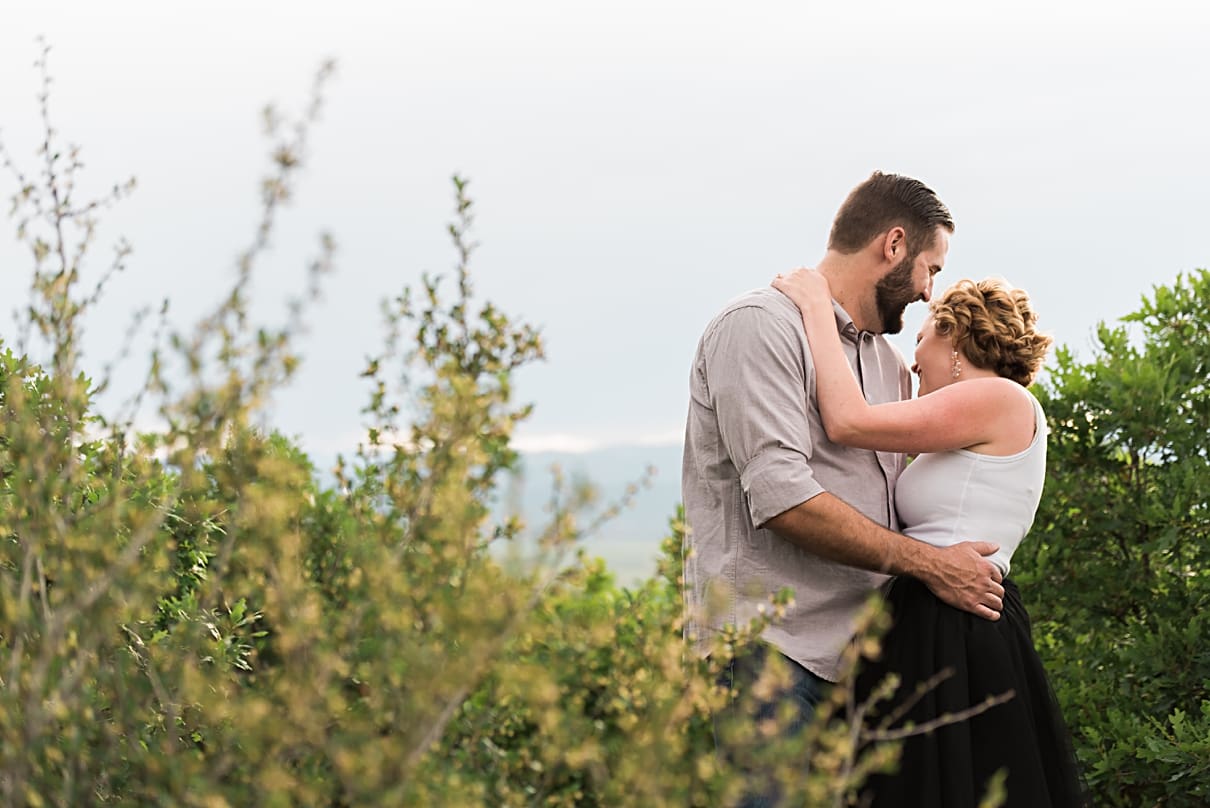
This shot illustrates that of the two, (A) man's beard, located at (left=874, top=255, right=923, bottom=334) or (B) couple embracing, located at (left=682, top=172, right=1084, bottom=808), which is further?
(A) man's beard, located at (left=874, top=255, right=923, bottom=334)

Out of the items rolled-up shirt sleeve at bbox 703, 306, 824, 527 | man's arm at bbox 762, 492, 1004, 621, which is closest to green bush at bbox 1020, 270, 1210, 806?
man's arm at bbox 762, 492, 1004, 621

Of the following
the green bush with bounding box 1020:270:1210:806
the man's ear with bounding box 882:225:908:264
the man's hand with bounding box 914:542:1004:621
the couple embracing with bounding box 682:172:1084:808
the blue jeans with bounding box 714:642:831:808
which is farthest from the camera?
the green bush with bounding box 1020:270:1210:806

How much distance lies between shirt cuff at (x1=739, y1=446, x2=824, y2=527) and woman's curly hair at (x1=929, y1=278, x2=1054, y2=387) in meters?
0.72

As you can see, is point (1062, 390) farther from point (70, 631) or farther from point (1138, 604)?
point (70, 631)

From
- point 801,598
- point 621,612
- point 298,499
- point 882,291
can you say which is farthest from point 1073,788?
point 298,499

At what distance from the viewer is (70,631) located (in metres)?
1.88

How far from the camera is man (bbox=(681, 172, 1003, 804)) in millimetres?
3145

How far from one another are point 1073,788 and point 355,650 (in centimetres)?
244

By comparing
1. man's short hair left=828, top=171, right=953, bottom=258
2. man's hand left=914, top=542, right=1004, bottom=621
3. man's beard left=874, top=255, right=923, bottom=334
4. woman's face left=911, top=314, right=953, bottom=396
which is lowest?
man's hand left=914, top=542, right=1004, bottom=621

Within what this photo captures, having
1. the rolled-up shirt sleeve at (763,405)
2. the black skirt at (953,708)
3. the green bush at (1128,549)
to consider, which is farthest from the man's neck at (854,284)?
the green bush at (1128,549)

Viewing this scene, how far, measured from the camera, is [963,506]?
11.1ft

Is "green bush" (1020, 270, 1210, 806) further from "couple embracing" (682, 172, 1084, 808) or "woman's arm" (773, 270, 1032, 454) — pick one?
"woman's arm" (773, 270, 1032, 454)

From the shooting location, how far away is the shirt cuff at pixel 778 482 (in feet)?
10.1

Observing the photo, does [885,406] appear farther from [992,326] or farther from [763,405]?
[992,326]
